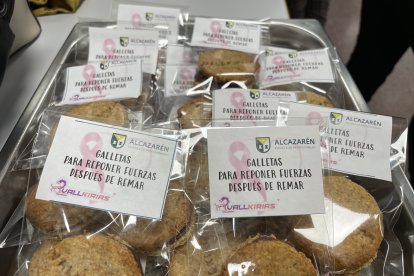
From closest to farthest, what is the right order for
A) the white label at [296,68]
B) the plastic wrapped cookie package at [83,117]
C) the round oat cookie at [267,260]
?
the round oat cookie at [267,260] → the plastic wrapped cookie package at [83,117] → the white label at [296,68]

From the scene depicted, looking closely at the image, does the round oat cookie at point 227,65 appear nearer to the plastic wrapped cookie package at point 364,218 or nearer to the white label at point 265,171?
the plastic wrapped cookie package at point 364,218

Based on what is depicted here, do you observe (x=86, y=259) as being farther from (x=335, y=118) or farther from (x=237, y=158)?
(x=335, y=118)

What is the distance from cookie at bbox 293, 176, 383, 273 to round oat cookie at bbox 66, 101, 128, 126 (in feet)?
1.73

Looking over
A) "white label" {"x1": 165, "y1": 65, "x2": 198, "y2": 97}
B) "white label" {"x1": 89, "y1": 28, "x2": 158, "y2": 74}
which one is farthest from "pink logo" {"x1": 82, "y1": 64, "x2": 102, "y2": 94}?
"white label" {"x1": 165, "y1": 65, "x2": 198, "y2": 97}

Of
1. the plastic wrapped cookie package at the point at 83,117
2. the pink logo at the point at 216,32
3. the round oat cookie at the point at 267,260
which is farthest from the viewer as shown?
the pink logo at the point at 216,32

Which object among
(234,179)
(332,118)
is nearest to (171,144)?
(234,179)

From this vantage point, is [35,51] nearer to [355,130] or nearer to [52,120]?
[52,120]

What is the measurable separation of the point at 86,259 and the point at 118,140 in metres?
0.25

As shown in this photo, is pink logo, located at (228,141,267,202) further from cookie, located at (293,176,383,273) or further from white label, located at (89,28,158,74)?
white label, located at (89,28,158,74)

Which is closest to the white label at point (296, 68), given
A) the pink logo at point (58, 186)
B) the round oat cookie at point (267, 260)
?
the round oat cookie at point (267, 260)

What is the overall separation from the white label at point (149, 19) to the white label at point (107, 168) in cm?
60

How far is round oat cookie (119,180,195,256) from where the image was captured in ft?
2.56

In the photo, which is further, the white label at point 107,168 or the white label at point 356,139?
the white label at point 356,139

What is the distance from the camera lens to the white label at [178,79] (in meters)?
1.16
